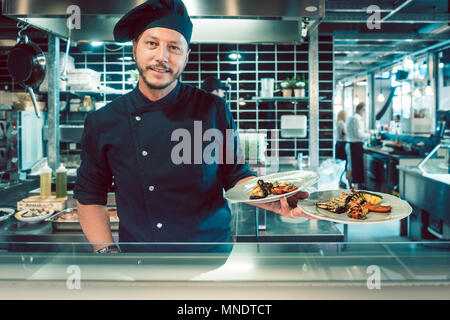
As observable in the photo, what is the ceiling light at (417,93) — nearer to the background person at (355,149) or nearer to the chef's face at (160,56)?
the background person at (355,149)

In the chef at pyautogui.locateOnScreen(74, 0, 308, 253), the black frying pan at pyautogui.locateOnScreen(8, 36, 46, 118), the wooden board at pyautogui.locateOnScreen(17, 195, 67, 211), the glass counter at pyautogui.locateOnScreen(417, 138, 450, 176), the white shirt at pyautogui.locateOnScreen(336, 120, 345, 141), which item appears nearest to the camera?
the chef at pyautogui.locateOnScreen(74, 0, 308, 253)

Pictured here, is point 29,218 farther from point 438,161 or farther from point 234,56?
point 234,56

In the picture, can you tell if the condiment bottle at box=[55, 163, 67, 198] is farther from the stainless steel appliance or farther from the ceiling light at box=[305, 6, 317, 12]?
the stainless steel appliance

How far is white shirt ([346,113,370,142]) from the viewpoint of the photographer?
823 centimetres

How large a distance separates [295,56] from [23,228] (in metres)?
5.58

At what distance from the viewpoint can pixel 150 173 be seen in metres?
1.37

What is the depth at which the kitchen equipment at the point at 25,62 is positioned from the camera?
276 cm

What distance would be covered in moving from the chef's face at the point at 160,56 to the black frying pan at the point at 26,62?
1.86 m

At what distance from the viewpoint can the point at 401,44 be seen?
8531 mm

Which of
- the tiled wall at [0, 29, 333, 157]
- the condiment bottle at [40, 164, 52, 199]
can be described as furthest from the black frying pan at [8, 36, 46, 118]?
the tiled wall at [0, 29, 333, 157]

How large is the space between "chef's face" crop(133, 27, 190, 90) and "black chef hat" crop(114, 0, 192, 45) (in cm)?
3

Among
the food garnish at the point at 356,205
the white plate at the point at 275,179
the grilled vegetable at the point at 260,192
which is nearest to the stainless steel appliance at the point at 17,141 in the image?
the white plate at the point at 275,179

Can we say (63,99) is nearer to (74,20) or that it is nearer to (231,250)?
(74,20)
